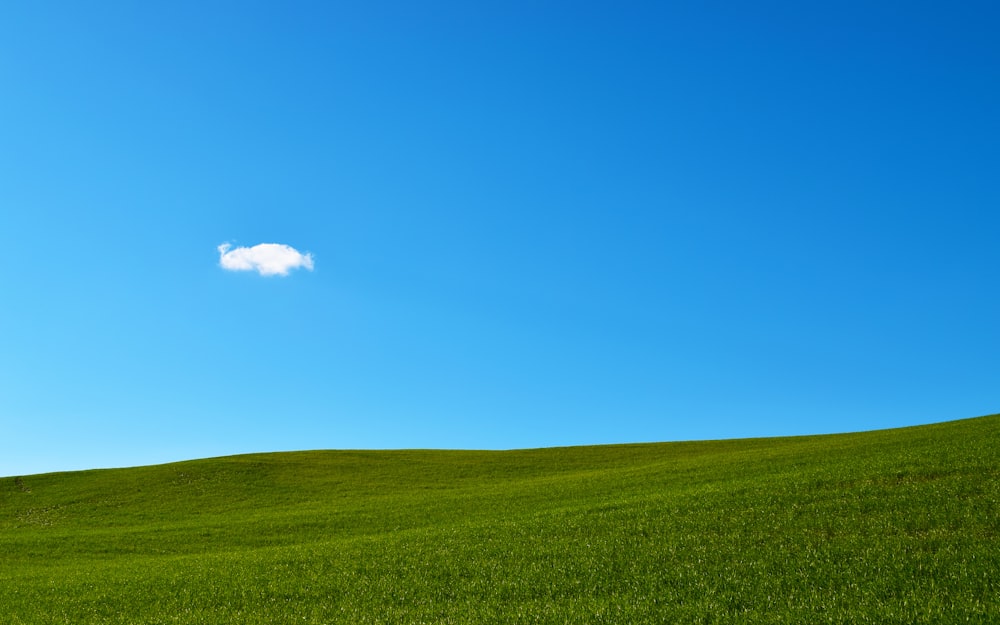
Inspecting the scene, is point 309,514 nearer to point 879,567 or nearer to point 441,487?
point 441,487

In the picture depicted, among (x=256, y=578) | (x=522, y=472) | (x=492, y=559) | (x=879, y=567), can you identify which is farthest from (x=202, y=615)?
(x=522, y=472)

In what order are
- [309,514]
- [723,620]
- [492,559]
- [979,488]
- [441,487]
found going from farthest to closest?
[441,487] → [309,514] → [979,488] → [492,559] → [723,620]

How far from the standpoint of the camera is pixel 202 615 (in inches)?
621

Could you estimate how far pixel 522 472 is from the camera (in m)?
57.7

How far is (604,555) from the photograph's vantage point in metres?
17.4

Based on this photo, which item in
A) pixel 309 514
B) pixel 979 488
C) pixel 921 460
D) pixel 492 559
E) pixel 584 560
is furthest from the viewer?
pixel 309 514

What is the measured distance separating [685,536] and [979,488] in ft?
32.3

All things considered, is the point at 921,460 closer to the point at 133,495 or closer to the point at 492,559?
the point at 492,559

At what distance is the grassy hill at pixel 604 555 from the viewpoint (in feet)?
42.9

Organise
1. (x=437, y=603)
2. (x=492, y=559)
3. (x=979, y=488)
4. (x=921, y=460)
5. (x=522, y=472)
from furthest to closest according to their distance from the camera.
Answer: (x=522, y=472) → (x=921, y=460) → (x=979, y=488) → (x=492, y=559) → (x=437, y=603)

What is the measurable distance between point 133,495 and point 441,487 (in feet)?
82.3

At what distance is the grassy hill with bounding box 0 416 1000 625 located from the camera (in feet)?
42.9

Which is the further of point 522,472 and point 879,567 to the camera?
point 522,472

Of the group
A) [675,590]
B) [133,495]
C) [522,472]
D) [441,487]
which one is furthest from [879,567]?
[133,495]
